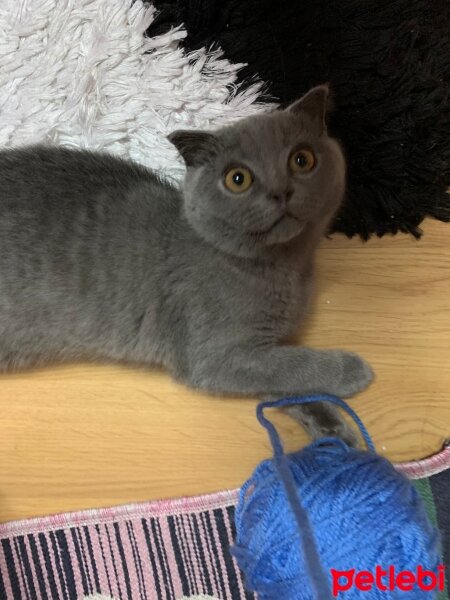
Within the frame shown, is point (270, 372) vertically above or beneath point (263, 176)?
beneath

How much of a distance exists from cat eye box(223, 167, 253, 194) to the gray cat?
0.08 meters

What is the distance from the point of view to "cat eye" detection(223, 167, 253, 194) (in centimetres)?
80

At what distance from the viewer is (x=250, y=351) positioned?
0.95 metres

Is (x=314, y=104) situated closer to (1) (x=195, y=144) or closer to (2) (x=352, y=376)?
(1) (x=195, y=144)

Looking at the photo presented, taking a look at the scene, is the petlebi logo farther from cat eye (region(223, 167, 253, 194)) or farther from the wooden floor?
cat eye (region(223, 167, 253, 194))

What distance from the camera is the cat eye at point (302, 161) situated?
31.5 inches

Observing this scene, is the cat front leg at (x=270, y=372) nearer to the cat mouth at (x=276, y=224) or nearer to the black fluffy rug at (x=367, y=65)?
the cat mouth at (x=276, y=224)

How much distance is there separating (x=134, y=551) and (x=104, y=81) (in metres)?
0.89

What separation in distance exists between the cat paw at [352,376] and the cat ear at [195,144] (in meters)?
0.42

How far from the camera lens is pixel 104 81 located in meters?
1.10

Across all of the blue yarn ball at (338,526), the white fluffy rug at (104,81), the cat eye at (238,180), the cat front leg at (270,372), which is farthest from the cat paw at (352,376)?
the white fluffy rug at (104,81)

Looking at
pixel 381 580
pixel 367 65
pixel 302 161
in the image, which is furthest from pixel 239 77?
pixel 381 580

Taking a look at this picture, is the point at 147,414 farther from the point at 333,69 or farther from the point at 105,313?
the point at 333,69

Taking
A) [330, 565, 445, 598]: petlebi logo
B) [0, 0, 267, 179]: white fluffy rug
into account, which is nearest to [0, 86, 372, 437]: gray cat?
[0, 0, 267, 179]: white fluffy rug
